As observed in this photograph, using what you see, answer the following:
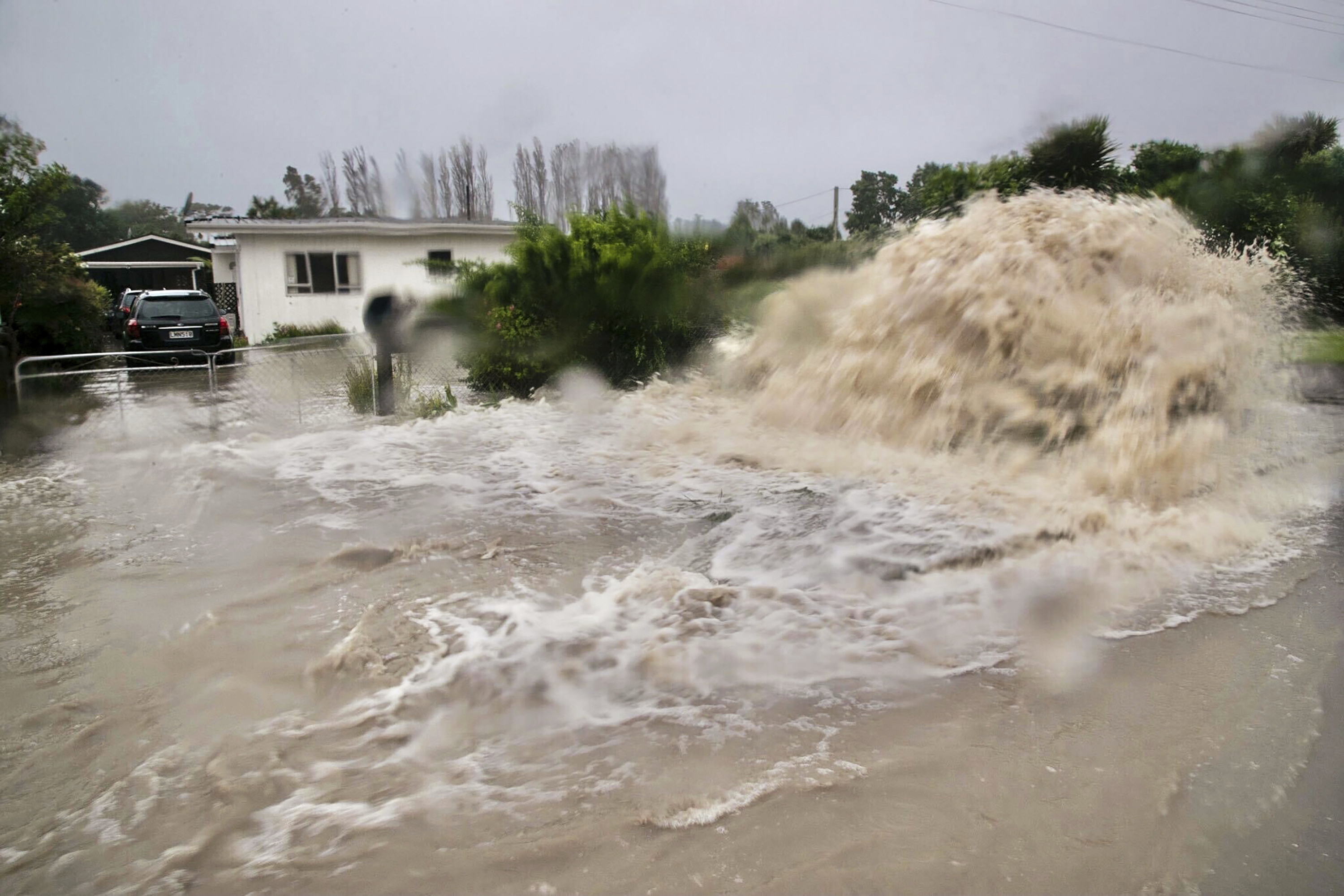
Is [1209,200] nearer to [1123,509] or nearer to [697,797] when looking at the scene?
[1123,509]

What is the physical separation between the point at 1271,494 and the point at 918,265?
9.94ft

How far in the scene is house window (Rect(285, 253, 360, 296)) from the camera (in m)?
20.0

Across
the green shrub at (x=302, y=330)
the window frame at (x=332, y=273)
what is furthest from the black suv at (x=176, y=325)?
the window frame at (x=332, y=273)

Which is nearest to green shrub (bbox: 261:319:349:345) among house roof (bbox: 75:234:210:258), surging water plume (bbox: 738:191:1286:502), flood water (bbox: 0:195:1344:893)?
flood water (bbox: 0:195:1344:893)

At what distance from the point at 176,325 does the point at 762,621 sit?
1597cm

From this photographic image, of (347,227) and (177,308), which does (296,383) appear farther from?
(347,227)

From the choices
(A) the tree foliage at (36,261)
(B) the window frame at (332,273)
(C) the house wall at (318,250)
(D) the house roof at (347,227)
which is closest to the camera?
(A) the tree foliage at (36,261)

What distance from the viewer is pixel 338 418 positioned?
30.8 feet

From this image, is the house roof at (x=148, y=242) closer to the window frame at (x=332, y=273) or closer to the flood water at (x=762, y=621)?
the window frame at (x=332, y=273)

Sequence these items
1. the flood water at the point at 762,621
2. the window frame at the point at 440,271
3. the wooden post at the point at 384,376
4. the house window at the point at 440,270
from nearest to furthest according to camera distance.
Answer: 1. the flood water at the point at 762,621
2. the wooden post at the point at 384,376
3. the window frame at the point at 440,271
4. the house window at the point at 440,270

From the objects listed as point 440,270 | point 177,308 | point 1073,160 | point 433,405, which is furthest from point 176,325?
point 1073,160

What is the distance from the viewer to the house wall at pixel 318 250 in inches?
781

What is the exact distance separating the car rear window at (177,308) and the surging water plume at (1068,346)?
14294 mm

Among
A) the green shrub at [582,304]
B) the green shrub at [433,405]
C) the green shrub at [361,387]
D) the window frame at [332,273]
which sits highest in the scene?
the window frame at [332,273]
